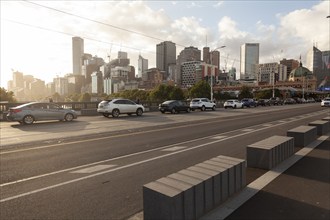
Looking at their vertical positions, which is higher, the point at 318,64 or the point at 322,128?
the point at 318,64

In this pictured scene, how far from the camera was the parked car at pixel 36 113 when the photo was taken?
1847 cm

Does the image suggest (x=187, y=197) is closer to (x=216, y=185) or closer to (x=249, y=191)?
(x=216, y=185)

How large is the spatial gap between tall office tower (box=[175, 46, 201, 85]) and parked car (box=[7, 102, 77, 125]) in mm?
131005

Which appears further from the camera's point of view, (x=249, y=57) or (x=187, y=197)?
(x=249, y=57)

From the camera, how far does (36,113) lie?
1916cm

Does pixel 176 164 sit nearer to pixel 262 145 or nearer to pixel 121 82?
pixel 262 145

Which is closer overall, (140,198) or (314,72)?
(140,198)

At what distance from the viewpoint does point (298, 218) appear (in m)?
4.13

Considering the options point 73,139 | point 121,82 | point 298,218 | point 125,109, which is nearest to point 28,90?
point 121,82

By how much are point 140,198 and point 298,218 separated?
8.81 feet

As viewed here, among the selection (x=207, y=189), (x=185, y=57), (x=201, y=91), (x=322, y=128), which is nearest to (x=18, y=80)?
(x=185, y=57)

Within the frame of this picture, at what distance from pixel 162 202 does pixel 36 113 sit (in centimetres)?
1802

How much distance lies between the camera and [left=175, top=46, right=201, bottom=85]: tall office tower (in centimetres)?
14812

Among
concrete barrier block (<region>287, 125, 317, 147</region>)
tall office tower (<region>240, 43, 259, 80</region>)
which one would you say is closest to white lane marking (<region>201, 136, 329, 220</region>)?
concrete barrier block (<region>287, 125, 317, 147</region>)
